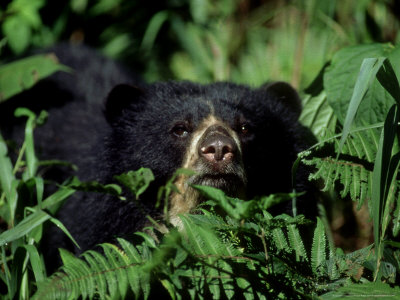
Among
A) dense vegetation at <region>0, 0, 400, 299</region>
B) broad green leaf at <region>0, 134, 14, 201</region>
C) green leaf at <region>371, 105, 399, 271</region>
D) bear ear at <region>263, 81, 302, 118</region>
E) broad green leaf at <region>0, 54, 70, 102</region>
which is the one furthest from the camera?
broad green leaf at <region>0, 54, 70, 102</region>

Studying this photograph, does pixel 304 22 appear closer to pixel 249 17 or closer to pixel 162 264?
pixel 249 17

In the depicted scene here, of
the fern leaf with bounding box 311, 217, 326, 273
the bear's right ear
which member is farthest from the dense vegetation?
the bear's right ear

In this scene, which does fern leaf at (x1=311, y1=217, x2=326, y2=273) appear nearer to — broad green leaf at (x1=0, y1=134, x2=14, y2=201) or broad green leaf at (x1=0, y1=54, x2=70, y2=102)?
broad green leaf at (x1=0, y1=134, x2=14, y2=201)

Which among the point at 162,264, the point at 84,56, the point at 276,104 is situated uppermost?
the point at 84,56

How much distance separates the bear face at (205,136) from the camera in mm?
2891

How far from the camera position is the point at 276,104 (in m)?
3.76

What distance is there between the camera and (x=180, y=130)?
329cm

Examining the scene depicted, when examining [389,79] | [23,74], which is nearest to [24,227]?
[389,79]

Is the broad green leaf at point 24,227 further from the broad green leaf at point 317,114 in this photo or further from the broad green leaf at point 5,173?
the broad green leaf at point 317,114

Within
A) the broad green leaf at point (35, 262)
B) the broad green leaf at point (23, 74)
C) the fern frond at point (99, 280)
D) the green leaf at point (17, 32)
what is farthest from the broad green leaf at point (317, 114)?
the green leaf at point (17, 32)

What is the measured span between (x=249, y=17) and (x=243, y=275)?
5.68 metres

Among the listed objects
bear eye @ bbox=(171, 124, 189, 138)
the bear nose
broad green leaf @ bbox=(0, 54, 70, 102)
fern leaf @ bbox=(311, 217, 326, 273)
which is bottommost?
fern leaf @ bbox=(311, 217, 326, 273)

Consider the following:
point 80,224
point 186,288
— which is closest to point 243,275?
point 186,288

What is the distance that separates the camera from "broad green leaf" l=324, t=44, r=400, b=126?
2914 mm
